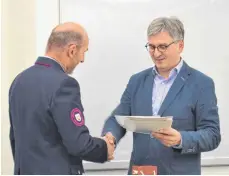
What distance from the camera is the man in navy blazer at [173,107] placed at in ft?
5.83

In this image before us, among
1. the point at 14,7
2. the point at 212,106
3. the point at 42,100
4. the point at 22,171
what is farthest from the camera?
the point at 14,7

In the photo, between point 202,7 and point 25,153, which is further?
point 202,7

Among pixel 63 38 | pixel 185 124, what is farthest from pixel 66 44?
pixel 185 124

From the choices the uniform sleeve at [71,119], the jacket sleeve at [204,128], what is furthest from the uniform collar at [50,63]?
the jacket sleeve at [204,128]

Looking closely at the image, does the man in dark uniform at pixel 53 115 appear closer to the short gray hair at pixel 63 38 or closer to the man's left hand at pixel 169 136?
A: the short gray hair at pixel 63 38

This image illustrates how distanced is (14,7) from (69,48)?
1273 millimetres

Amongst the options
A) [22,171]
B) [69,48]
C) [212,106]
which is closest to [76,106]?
[69,48]

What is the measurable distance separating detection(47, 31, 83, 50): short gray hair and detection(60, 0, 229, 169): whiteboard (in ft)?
3.54

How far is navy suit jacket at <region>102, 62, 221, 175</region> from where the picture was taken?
178cm

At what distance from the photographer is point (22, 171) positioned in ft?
5.26

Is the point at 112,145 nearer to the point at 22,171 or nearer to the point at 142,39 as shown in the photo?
the point at 22,171

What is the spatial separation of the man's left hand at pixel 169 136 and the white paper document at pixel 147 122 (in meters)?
0.06

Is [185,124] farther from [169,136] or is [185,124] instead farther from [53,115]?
[53,115]

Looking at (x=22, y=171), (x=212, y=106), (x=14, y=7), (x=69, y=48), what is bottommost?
(x=22, y=171)
